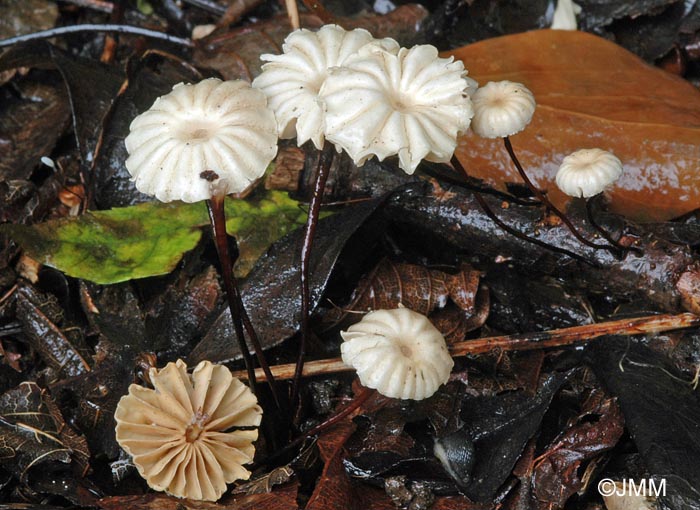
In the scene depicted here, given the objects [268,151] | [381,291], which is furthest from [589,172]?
[268,151]

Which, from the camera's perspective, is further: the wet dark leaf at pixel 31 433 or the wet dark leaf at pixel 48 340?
the wet dark leaf at pixel 48 340

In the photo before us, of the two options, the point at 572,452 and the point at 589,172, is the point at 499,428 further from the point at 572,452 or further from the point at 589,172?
the point at 589,172

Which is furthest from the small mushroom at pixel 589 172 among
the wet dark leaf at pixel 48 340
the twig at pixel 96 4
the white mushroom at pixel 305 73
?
the twig at pixel 96 4

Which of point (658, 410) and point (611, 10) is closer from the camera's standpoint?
point (658, 410)

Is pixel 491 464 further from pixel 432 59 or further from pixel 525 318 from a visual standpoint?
pixel 432 59

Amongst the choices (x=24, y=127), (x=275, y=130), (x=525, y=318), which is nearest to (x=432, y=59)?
(x=275, y=130)

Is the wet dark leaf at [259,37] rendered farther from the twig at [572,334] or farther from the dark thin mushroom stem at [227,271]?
the twig at [572,334]
